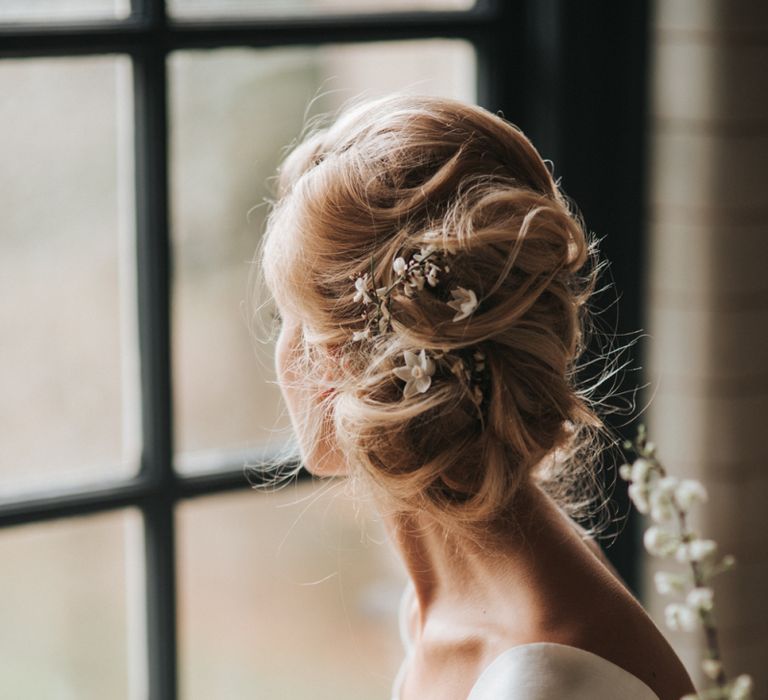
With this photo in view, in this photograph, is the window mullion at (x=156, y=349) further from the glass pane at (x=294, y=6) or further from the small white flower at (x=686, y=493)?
the small white flower at (x=686, y=493)

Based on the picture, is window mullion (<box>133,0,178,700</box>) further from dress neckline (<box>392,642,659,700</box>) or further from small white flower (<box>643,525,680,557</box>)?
small white flower (<box>643,525,680,557</box>)

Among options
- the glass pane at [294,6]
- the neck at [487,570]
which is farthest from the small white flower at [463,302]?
the glass pane at [294,6]

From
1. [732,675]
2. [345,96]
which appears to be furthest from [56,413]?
[732,675]

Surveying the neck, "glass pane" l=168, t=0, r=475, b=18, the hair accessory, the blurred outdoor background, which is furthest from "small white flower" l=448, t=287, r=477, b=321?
"glass pane" l=168, t=0, r=475, b=18

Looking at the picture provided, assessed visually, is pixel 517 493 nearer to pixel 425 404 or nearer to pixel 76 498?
pixel 425 404

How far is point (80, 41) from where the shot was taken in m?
1.41

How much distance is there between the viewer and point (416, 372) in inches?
42.4

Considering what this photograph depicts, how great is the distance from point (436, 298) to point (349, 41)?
0.67 meters

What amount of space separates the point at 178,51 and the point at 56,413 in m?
0.49

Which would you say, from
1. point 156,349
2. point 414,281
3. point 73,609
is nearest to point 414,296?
point 414,281

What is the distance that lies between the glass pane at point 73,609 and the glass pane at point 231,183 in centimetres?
16

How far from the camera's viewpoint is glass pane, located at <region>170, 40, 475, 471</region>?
61.0 inches

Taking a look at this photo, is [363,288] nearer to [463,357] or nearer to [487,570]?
[463,357]

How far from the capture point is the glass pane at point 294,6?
1492mm
